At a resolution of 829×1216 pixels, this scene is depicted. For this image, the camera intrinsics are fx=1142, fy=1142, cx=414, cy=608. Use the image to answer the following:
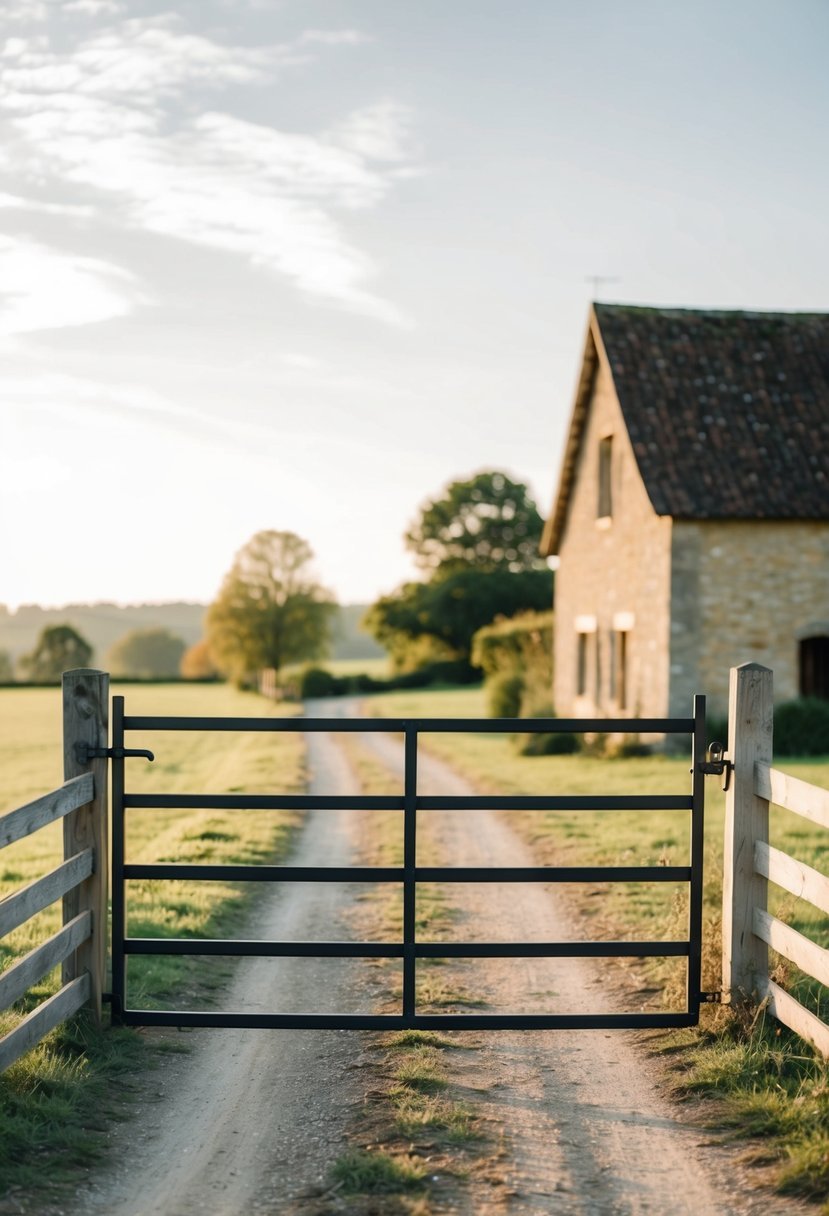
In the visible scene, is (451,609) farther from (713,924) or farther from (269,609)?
(713,924)

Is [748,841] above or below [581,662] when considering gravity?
below

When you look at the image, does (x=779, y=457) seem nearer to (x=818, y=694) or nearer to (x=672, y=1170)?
(x=818, y=694)

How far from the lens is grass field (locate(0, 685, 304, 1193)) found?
15.7ft

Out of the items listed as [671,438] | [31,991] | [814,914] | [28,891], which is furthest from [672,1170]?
[671,438]

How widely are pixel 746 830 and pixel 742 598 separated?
1547 cm

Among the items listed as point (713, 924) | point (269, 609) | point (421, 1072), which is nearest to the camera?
point (421, 1072)

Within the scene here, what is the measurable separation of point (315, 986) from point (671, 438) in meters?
16.3

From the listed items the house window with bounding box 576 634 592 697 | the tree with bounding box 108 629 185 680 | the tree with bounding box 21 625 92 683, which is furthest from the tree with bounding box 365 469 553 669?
the house window with bounding box 576 634 592 697

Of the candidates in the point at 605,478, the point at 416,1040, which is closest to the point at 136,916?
the point at 416,1040

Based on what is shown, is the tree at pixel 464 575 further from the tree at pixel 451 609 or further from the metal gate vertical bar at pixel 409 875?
the metal gate vertical bar at pixel 409 875

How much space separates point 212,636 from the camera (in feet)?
191

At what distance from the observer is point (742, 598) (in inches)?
824

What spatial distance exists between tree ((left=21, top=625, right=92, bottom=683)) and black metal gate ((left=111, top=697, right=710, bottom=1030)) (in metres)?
72.3

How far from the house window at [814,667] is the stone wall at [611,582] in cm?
257
